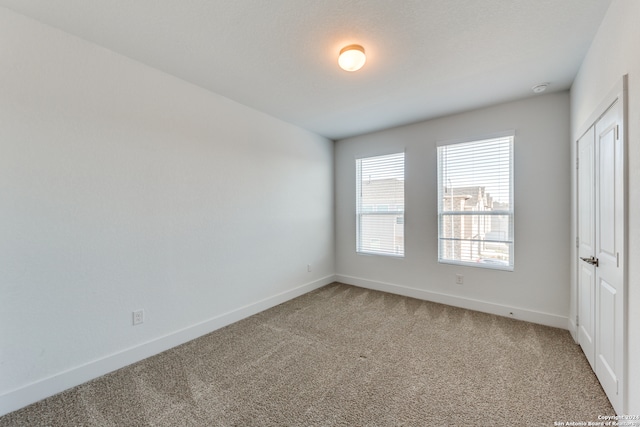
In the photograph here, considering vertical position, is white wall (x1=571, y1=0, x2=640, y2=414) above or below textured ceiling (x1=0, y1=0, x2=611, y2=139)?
below

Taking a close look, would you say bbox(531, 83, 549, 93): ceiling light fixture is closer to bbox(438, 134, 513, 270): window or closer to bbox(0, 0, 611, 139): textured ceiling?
bbox(0, 0, 611, 139): textured ceiling

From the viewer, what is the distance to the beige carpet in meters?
1.67

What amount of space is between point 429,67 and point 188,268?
301 cm

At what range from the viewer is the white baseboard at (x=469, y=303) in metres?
2.92

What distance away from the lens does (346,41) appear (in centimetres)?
200

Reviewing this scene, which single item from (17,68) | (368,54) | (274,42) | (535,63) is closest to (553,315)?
(535,63)

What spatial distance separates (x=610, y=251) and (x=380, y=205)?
2736 millimetres

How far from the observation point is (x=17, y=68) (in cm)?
175

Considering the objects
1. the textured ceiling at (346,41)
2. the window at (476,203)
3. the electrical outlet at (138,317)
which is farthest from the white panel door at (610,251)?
the electrical outlet at (138,317)

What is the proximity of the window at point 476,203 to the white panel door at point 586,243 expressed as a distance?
2.50 ft

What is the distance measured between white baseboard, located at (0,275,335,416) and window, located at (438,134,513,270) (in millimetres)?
2750

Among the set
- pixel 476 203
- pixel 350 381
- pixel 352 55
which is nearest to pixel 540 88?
pixel 476 203

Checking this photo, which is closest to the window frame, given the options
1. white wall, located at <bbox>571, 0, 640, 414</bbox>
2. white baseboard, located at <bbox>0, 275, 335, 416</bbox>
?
white baseboard, located at <bbox>0, 275, 335, 416</bbox>

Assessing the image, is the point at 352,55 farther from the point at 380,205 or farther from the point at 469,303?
the point at 469,303
